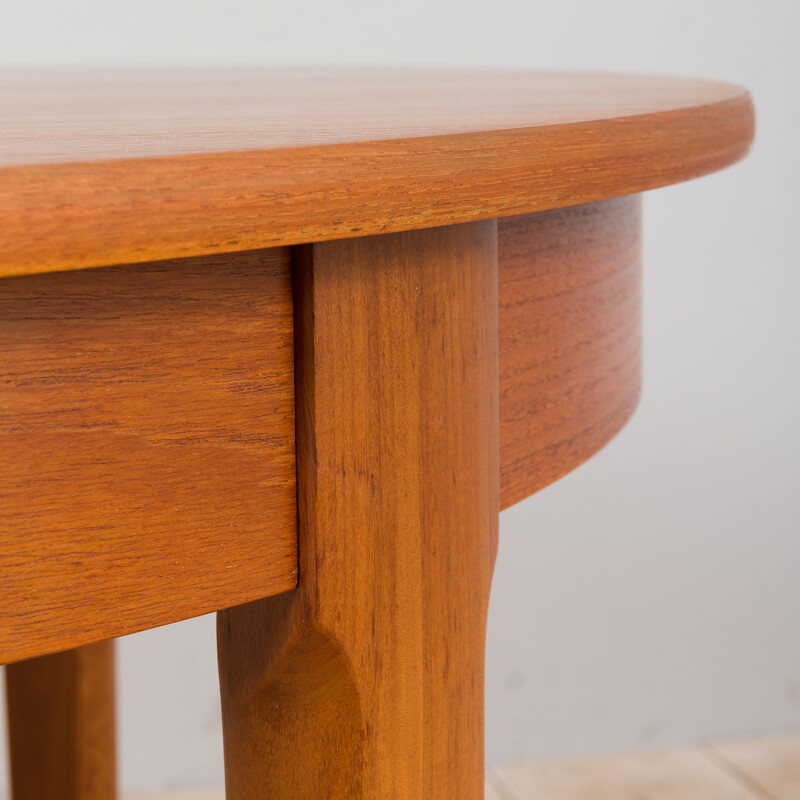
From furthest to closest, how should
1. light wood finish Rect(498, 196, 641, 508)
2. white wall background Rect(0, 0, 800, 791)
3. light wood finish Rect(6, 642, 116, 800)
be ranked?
white wall background Rect(0, 0, 800, 791) → light wood finish Rect(6, 642, 116, 800) → light wood finish Rect(498, 196, 641, 508)

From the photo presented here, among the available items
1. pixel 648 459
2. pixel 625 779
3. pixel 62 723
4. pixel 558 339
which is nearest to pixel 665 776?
pixel 625 779

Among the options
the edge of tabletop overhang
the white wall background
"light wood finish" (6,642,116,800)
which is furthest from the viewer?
the white wall background

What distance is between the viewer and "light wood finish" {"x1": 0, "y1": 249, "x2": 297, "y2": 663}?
7.9 inches

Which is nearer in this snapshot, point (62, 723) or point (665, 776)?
point (62, 723)

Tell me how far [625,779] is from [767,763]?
0.54 feet

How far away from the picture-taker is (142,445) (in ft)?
0.71

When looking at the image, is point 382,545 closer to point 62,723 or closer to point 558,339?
point 558,339

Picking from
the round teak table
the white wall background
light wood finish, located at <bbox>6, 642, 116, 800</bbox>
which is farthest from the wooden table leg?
the white wall background

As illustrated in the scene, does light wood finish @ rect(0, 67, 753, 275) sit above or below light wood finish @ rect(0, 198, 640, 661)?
above

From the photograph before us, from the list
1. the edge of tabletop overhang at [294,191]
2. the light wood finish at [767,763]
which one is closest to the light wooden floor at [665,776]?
the light wood finish at [767,763]

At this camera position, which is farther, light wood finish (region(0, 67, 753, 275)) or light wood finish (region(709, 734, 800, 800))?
light wood finish (region(709, 734, 800, 800))

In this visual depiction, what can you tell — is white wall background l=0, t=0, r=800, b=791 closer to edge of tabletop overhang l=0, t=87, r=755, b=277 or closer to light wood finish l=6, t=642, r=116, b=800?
light wood finish l=6, t=642, r=116, b=800

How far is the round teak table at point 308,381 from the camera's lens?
199 mm

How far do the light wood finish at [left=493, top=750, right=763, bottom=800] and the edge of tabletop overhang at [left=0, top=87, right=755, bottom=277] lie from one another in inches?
43.0
